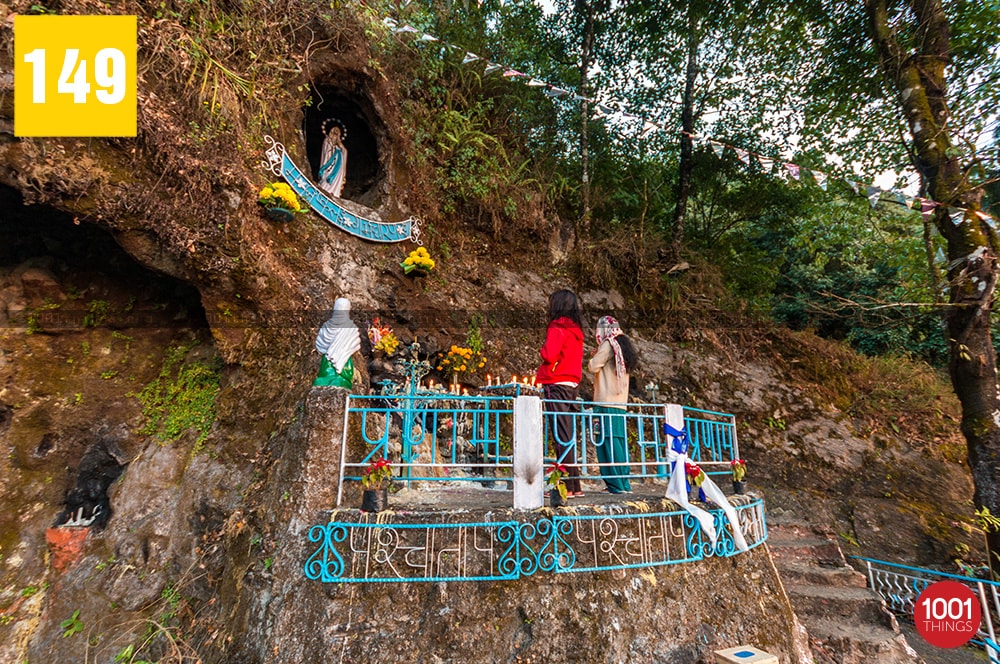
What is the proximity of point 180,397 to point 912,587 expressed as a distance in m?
10.7

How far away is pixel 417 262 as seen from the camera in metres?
7.55

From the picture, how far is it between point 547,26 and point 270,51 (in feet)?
27.8

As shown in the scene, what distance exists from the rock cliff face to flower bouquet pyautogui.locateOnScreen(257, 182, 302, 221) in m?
0.20

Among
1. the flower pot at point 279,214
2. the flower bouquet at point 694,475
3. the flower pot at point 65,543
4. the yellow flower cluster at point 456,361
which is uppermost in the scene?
the flower pot at point 279,214

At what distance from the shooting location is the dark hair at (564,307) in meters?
4.81

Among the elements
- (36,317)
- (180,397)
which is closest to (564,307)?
(180,397)

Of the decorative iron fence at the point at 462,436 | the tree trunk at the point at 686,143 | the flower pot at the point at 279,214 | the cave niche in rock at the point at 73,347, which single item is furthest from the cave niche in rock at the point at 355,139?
the tree trunk at the point at 686,143

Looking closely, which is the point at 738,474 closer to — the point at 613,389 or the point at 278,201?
the point at 613,389

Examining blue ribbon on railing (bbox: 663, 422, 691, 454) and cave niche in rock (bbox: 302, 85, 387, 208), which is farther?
cave niche in rock (bbox: 302, 85, 387, 208)

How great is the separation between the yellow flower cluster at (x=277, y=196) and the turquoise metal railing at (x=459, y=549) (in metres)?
4.40

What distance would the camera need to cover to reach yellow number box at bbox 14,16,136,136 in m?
4.42

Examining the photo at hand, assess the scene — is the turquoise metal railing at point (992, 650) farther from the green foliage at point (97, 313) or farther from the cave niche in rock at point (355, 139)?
the green foliage at point (97, 313)

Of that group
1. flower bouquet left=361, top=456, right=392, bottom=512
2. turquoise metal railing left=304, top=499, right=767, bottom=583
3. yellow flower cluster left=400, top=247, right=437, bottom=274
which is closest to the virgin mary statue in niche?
yellow flower cluster left=400, top=247, right=437, bottom=274

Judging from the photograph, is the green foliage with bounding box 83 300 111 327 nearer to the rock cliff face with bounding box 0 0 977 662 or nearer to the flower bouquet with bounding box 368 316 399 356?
the rock cliff face with bounding box 0 0 977 662
